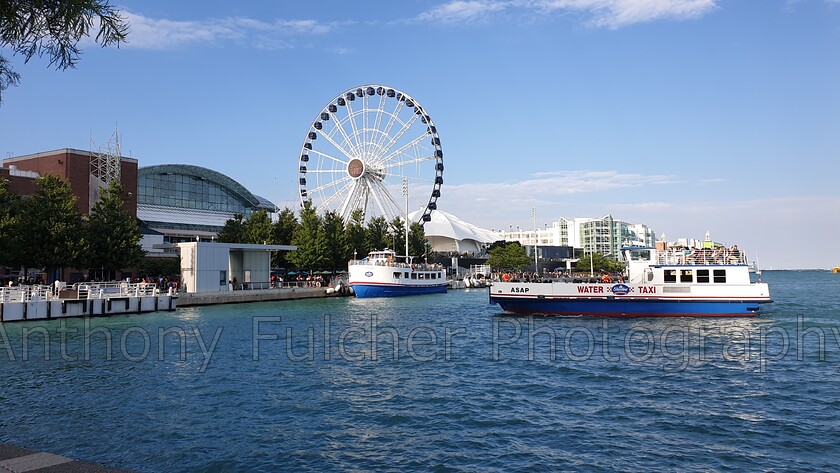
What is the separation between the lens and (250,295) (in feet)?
204

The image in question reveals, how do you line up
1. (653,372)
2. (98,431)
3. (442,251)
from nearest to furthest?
(98,431)
(653,372)
(442,251)

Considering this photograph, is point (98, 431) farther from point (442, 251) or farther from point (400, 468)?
point (442, 251)

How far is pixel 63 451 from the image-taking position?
13.8 metres

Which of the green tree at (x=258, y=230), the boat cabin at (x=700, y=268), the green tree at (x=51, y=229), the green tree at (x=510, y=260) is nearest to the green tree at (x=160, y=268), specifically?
the green tree at (x=258, y=230)

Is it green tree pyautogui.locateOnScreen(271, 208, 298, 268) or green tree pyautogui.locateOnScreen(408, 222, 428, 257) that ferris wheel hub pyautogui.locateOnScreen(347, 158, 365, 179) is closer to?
green tree pyautogui.locateOnScreen(271, 208, 298, 268)

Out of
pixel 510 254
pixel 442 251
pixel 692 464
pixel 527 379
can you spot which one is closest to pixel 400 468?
pixel 692 464

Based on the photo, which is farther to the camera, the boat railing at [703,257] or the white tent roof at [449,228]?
the white tent roof at [449,228]

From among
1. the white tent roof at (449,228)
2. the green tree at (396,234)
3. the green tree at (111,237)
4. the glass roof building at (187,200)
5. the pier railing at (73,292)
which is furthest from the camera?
the white tent roof at (449,228)

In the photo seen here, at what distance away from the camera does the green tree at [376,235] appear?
101375 millimetres

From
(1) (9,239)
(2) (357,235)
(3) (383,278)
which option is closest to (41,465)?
(1) (9,239)

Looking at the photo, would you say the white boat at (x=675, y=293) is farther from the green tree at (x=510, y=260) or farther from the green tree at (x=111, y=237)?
the green tree at (x=510, y=260)

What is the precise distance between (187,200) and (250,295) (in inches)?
2225

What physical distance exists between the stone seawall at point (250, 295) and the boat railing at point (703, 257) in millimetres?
38365

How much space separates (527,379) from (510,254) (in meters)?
118
